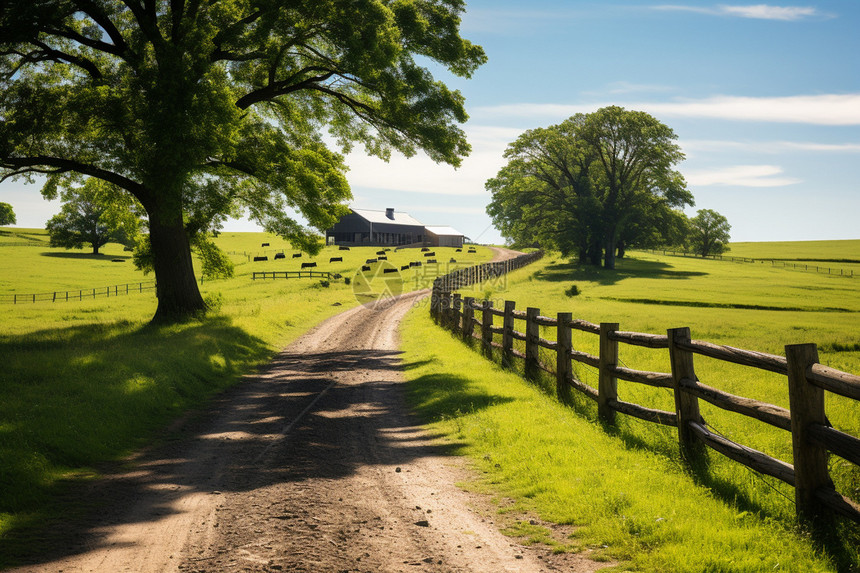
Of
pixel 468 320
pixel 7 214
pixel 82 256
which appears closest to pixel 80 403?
pixel 468 320

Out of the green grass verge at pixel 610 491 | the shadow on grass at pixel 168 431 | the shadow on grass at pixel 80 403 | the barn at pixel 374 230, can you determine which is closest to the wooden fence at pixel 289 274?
the shadow on grass at pixel 80 403

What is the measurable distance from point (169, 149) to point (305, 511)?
13450 mm

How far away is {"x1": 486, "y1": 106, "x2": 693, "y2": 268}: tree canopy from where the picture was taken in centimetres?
5547

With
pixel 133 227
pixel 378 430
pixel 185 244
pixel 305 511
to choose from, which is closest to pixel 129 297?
pixel 133 227

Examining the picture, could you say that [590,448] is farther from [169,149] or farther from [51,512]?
[169,149]

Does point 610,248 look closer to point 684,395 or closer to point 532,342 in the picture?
point 532,342

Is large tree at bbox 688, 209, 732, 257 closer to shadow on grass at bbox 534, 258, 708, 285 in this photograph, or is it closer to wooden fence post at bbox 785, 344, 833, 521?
shadow on grass at bbox 534, 258, 708, 285

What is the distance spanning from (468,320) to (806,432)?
13.8m

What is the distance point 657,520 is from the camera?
509 cm

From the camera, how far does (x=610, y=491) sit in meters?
5.81

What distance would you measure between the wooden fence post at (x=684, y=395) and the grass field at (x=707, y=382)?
9.0 inches

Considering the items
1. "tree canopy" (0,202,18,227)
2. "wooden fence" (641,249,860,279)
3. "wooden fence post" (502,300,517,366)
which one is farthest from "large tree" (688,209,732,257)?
"tree canopy" (0,202,18,227)

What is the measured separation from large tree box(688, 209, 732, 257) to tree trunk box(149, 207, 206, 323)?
103989 millimetres

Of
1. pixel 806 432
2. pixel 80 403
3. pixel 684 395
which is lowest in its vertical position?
pixel 80 403
